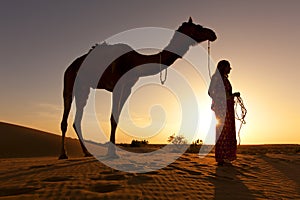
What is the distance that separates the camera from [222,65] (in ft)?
29.8

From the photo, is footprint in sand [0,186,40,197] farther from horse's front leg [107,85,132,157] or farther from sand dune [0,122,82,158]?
sand dune [0,122,82,158]

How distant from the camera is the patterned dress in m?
9.04

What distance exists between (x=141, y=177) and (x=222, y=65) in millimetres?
3820

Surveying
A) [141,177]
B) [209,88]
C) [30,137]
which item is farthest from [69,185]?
[30,137]

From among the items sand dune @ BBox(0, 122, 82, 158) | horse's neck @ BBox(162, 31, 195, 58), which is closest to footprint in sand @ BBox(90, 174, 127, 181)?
horse's neck @ BBox(162, 31, 195, 58)

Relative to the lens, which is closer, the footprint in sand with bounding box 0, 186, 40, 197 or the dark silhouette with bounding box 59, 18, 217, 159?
the footprint in sand with bounding box 0, 186, 40, 197

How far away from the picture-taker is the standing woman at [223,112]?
9.04 metres

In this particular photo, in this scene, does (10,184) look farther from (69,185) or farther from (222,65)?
(222,65)

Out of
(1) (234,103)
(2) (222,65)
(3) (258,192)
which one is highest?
(2) (222,65)

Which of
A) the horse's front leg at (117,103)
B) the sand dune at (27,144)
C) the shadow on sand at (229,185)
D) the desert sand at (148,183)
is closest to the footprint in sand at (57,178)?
the desert sand at (148,183)

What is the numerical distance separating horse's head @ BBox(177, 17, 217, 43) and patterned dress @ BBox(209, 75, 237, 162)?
1.28 m

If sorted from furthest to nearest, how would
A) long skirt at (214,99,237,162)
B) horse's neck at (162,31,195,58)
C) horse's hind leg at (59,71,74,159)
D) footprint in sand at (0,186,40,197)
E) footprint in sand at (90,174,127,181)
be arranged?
1. horse's hind leg at (59,71,74,159)
2. horse's neck at (162,31,195,58)
3. long skirt at (214,99,237,162)
4. footprint in sand at (90,174,127,181)
5. footprint in sand at (0,186,40,197)

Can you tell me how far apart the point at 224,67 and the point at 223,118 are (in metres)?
1.20

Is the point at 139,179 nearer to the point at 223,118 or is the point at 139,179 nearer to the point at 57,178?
A: the point at 57,178
